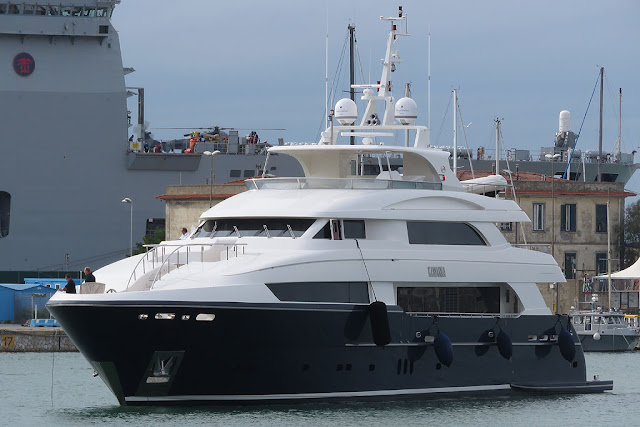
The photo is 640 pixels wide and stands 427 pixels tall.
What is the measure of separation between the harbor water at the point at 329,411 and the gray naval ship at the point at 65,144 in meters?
32.4

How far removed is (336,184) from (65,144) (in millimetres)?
40441

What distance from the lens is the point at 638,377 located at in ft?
133

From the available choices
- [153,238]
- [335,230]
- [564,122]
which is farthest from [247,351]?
[564,122]

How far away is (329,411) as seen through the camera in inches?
1083

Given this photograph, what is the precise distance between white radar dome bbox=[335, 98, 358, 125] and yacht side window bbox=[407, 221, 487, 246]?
3.74 metres

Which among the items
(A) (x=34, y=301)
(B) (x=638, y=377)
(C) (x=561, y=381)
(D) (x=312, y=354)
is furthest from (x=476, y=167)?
(D) (x=312, y=354)

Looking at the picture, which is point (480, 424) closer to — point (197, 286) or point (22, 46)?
point (197, 286)

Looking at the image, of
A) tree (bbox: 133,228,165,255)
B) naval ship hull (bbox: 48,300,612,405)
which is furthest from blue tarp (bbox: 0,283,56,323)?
naval ship hull (bbox: 48,300,612,405)

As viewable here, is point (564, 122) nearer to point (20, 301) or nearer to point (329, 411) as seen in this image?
point (20, 301)

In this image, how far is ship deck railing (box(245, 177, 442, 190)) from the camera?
3009 centimetres

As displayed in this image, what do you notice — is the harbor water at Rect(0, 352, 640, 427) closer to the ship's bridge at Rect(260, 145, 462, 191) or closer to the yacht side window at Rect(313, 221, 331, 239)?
the yacht side window at Rect(313, 221, 331, 239)

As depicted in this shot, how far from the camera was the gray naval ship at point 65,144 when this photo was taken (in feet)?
223

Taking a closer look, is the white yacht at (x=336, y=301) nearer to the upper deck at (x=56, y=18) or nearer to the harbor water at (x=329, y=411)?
the harbor water at (x=329, y=411)

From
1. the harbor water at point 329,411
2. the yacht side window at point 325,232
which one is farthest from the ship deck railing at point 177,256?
the harbor water at point 329,411
